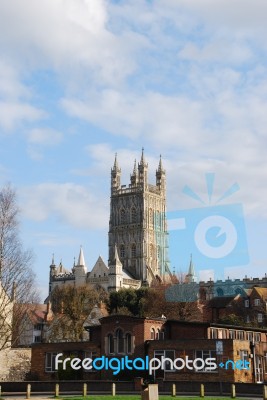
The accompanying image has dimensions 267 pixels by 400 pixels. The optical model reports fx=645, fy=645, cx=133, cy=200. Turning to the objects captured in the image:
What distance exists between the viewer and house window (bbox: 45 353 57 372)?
59191 millimetres

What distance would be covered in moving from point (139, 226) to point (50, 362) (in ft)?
416

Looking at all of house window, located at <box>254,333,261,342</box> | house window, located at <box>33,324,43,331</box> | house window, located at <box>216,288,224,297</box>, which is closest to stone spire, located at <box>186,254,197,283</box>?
house window, located at <box>216,288,224,297</box>

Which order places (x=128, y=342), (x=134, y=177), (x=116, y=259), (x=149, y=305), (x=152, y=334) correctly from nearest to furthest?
(x=128, y=342) → (x=152, y=334) → (x=149, y=305) → (x=116, y=259) → (x=134, y=177)

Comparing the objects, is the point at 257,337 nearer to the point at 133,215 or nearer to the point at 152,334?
the point at 152,334

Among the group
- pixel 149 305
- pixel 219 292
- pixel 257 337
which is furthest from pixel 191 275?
pixel 257 337

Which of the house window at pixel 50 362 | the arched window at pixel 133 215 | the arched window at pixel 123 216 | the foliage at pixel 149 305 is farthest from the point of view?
the arched window at pixel 123 216

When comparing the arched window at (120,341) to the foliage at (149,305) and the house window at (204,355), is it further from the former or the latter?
the foliage at (149,305)

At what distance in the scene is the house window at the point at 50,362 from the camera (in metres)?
59.2

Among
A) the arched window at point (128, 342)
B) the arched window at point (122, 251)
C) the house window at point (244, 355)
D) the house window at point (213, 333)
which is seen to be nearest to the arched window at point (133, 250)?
the arched window at point (122, 251)

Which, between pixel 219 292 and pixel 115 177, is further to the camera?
pixel 115 177

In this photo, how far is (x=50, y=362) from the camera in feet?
195

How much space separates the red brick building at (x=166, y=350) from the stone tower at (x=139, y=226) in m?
116

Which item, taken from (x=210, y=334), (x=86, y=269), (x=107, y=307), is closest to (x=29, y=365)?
(x=210, y=334)

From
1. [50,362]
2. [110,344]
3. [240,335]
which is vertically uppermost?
[240,335]
